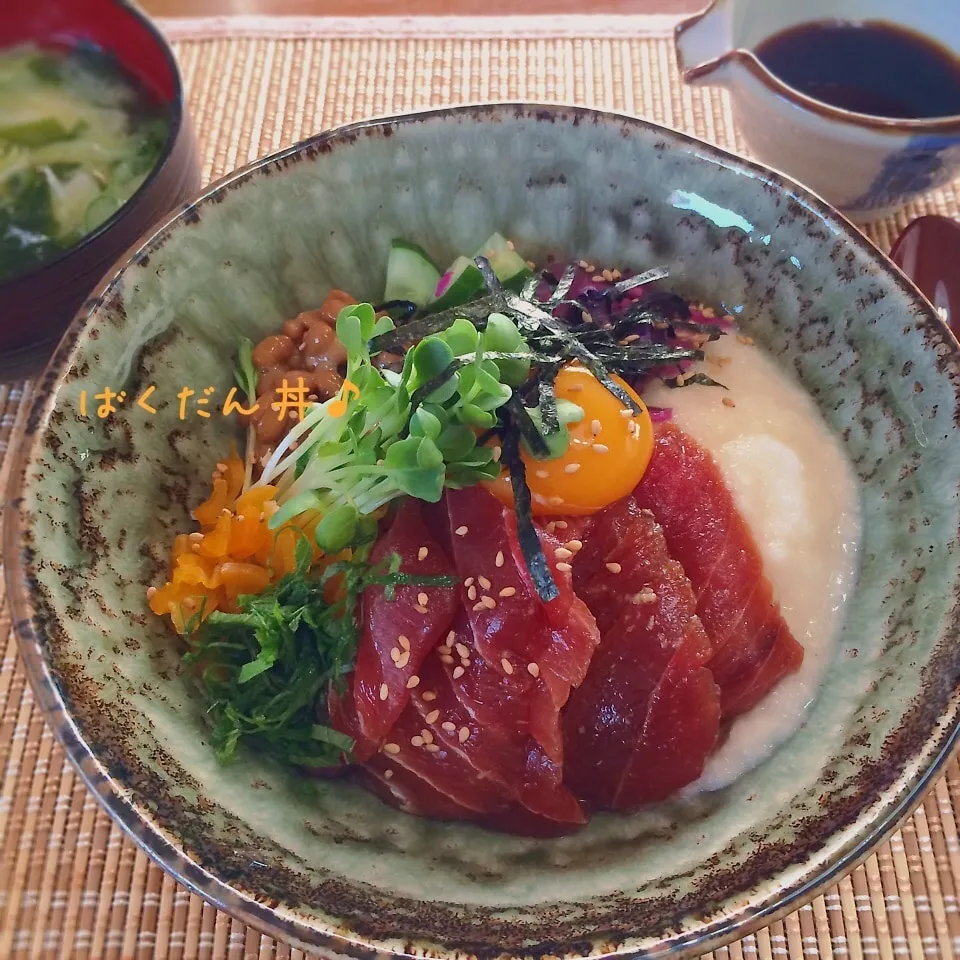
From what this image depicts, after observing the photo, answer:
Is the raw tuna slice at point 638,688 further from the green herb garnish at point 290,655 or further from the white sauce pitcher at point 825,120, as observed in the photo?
the white sauce pitcher at point 825,120

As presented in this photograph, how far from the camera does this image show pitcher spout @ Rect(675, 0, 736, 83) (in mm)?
2266

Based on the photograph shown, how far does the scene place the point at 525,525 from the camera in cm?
146

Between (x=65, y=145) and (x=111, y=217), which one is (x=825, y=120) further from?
(x=65, y=145)

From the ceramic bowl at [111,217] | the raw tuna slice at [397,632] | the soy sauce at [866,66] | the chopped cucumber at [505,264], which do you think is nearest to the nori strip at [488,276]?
the chopped cucumber at [505,264]

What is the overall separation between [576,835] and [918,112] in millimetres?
2103

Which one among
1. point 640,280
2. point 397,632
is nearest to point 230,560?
point 397,632

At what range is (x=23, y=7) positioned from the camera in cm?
238

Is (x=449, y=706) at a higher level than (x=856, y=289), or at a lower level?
lower

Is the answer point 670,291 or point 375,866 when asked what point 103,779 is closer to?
point 375,866

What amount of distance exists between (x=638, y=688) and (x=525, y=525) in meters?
0.35

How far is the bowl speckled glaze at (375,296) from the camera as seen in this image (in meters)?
1.21

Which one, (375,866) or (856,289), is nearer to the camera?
(375,866)

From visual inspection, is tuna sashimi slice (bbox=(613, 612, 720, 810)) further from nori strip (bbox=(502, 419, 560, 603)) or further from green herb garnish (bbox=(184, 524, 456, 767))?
green herb garnish (bbox=(184, 524, 456, 767))

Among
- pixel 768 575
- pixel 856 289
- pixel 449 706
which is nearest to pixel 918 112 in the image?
pixel 856 289
